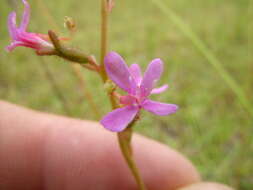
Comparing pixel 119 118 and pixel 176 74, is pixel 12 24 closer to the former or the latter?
pixel 119 118

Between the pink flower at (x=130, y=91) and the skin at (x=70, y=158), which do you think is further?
the skin at (x=70, y=158)

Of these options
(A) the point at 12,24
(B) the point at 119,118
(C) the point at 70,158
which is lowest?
(C) the point at 70,158

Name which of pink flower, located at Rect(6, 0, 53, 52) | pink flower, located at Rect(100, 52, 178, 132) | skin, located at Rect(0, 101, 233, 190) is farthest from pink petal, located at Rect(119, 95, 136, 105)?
skin, located at Rect(0, 101, 233, 190)

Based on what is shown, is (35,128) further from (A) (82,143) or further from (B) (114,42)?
(B) (114,42)

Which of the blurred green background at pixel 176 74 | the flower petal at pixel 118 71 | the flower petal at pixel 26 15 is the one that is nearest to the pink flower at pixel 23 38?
the flower petal at pixel 26 15

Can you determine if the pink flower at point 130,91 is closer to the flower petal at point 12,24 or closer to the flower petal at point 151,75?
the flower petal at point 151,75

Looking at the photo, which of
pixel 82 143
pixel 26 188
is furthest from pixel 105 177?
pixel 26 188

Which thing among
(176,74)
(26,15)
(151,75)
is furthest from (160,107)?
(176,74)
